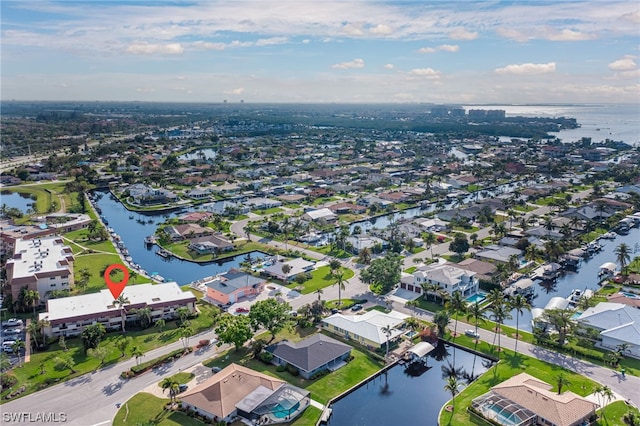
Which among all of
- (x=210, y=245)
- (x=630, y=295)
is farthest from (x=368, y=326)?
(x=210, y=245)

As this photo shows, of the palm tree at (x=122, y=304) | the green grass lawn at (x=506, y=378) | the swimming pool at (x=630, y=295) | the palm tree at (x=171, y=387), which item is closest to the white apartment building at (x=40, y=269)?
the palm tree at (x=122, y=304)

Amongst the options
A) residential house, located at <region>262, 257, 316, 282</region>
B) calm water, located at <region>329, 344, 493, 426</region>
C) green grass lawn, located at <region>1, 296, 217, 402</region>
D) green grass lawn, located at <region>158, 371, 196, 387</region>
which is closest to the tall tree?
green grass lawn, located at <region>1, 296, 217, 402</region>

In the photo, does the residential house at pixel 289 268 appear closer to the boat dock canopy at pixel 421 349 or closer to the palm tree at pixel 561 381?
the boat dock canopy at pixel 421 349

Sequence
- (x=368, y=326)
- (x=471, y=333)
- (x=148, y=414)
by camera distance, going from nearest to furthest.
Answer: (x=148, y=414), (x=368, y=326), (x=471, y=333)

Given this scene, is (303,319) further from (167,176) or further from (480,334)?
(167,176)

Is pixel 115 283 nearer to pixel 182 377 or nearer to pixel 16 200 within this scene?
pixel 182 377

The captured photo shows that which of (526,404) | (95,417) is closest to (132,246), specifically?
(95,417)
